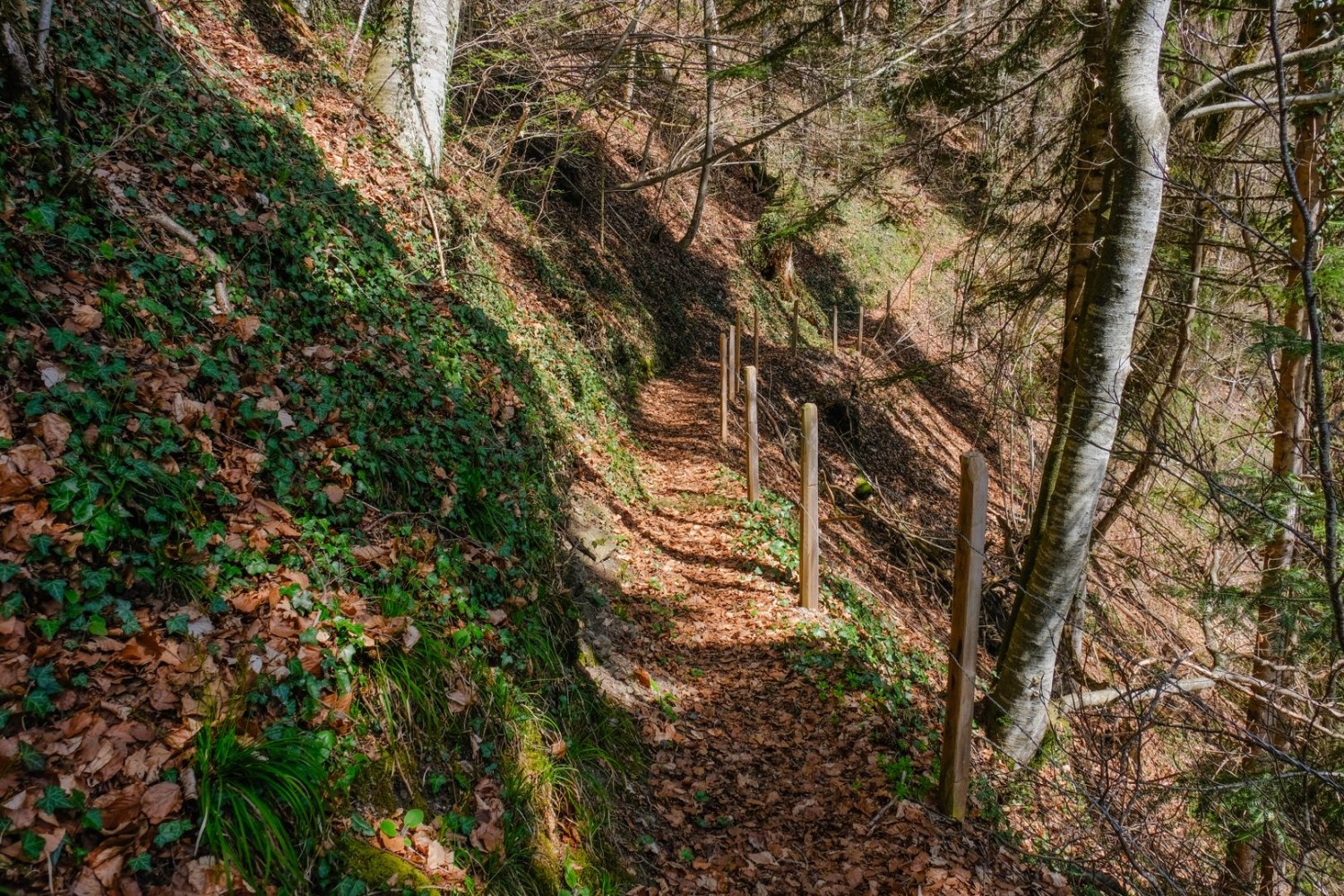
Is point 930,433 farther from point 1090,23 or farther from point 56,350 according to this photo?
point 56,350

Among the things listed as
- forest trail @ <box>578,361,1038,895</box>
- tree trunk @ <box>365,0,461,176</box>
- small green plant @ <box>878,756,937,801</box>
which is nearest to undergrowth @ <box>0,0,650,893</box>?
forest trail @ <box>578,361,1038,895</box>

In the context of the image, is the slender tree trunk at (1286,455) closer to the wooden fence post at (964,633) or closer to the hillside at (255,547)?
the wooden fence post at (964,633)

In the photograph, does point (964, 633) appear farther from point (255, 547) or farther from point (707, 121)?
point (707, 121)

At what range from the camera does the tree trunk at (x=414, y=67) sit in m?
7.43

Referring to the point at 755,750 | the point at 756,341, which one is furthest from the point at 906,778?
the point at 756,341

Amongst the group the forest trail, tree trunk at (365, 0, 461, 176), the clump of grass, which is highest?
tree trunk at (365, 0, 461, 176)

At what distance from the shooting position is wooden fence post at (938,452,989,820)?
3.65 m

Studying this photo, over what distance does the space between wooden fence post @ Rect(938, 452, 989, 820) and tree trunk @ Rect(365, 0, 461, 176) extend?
22.9 ft

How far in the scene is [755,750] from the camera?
453cm

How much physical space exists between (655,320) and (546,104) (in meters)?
5.33

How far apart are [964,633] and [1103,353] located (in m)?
2.06

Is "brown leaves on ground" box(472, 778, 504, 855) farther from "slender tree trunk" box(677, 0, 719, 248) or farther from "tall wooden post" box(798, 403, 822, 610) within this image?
"slender tree trunk" box(677, 0, 719, 248)

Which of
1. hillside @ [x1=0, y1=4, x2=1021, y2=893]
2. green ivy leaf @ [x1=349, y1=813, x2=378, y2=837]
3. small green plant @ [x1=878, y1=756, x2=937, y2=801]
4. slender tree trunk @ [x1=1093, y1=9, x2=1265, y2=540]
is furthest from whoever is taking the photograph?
slender tree trunk @ [x1=1093, y1=9, x2=1265, y2=540]

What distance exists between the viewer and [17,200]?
10.3 ft
